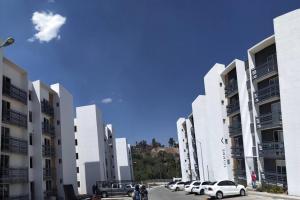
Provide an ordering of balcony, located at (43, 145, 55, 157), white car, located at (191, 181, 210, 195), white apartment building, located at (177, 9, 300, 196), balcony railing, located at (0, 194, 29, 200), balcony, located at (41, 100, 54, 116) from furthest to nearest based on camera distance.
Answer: balcony, located at (41, 100, 54, 116) < balcony, located at (43, 145, 55, 157) < white car, located at (191, 181, 210, 195) < balcony railing, located at (0, 194, 29, 200) < white apartment building, located at (177, 9, 300, 196)

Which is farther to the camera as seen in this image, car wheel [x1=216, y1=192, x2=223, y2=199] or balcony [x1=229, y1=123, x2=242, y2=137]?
balcony [x1=229, y1=123, x2=242, y2=137]

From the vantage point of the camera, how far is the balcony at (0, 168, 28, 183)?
37.6 meters

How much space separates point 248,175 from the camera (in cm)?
4712

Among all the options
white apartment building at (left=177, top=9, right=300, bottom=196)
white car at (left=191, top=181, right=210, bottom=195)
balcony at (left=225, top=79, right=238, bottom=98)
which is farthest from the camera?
balcony at (left=225, top=79, right=238, bottom=98)

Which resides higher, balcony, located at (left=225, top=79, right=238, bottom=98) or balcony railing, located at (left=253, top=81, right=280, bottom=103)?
balcony, located at (left=225, top=79, right=238, bottom=98)

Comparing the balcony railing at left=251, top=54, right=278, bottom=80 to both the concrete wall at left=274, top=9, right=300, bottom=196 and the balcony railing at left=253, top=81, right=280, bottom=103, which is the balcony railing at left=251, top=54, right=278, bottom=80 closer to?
the balcony railing at left=253, top=81, right=280, bottom=103

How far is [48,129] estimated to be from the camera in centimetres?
5084

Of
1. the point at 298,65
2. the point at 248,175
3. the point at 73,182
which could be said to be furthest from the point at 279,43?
the point at 73,182

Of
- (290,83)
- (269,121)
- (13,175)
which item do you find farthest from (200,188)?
(13,175)

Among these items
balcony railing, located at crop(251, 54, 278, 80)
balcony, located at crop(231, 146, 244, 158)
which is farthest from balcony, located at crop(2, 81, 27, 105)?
balcony, located at crop(231, 146, 244, 158)

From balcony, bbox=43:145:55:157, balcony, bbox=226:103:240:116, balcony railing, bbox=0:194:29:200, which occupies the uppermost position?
balcony, bbox=226:103:240:116

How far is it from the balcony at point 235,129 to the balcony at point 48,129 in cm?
2264

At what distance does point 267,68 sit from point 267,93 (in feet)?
8.22

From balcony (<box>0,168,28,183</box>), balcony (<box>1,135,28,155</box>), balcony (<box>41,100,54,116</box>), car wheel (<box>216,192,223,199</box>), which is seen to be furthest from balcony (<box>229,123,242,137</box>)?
balcony (<box>0,168,28,183</box>)
